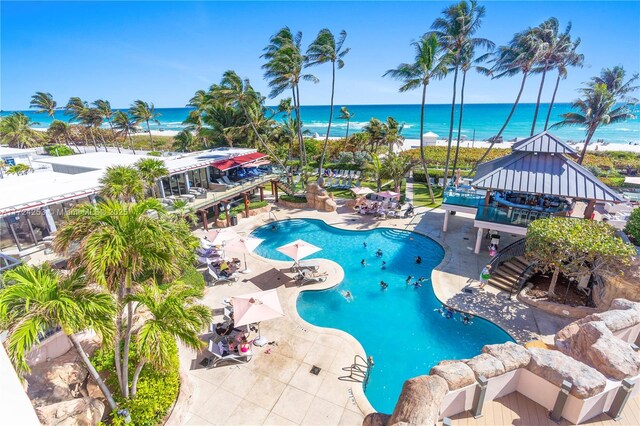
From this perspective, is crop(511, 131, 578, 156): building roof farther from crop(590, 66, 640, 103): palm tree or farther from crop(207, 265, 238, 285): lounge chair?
crop(207, 265, 238, 285): lounge chair

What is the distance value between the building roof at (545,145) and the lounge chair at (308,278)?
49.2ft

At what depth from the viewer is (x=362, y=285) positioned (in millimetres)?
17531

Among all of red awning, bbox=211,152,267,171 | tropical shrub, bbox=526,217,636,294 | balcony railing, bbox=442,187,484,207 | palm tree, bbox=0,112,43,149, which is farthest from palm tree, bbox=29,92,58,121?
tropical shrub, bbox=526,217,636,294

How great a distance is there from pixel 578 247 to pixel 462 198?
969cm

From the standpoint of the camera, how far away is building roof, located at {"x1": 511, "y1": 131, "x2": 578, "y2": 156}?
61.6 feet

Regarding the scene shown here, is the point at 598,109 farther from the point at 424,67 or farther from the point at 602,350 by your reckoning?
the point at 602,350

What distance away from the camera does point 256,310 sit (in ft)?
40.1

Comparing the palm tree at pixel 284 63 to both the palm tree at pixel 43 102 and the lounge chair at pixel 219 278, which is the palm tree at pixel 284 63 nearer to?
the lounge chair at pixel 219 278

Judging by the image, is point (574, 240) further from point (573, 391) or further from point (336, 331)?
point (336, 331)

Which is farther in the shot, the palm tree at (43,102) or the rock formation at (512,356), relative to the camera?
the palm tree at (43,102)

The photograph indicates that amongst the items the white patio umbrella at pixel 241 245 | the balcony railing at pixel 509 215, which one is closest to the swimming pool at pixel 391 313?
the white patio umbrella at pixel 241 245

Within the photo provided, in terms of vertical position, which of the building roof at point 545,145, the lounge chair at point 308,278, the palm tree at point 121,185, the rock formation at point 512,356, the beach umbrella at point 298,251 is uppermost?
the building roof at point 545,145

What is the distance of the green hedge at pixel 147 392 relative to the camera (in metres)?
8.93

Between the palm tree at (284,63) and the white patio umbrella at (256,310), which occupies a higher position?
the palm tree at (284,63)
